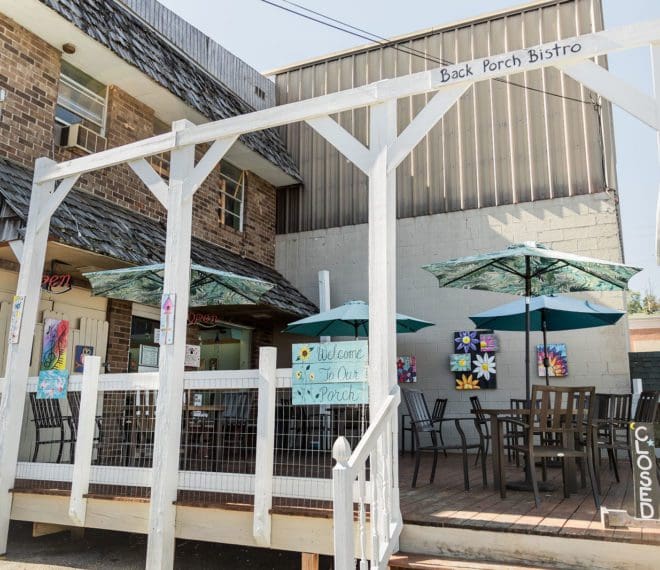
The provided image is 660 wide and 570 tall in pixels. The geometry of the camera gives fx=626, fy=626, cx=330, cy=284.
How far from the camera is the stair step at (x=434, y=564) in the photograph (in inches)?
152

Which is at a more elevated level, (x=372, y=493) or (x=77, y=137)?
(x=77, y=137)

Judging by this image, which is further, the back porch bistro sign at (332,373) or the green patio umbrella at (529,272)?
the green patio umbrella at (529,272)

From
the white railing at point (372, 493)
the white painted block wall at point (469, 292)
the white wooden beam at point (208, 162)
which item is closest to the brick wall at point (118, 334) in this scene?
the white painted block wall at point (469, 292)

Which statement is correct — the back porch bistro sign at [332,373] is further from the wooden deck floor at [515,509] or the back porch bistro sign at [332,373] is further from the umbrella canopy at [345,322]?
the umbrella canopy at [345,322]

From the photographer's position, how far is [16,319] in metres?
6.07

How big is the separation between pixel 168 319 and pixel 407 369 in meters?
5.97

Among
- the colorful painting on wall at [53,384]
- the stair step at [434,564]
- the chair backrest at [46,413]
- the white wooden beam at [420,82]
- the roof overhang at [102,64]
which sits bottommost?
the stair step at [434,564]

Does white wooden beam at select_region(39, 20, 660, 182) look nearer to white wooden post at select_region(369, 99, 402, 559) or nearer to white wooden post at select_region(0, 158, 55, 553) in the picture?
white wooden post at select_region(369, 99, 402, 559)

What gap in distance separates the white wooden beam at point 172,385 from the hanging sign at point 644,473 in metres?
3.37

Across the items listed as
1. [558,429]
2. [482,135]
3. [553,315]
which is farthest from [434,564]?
[482,135]

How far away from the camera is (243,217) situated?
37.7 ft

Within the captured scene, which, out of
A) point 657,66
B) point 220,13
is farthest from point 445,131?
point 657,66

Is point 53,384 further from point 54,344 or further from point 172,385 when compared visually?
point 54,344

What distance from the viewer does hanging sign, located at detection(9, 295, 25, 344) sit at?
238 inches
